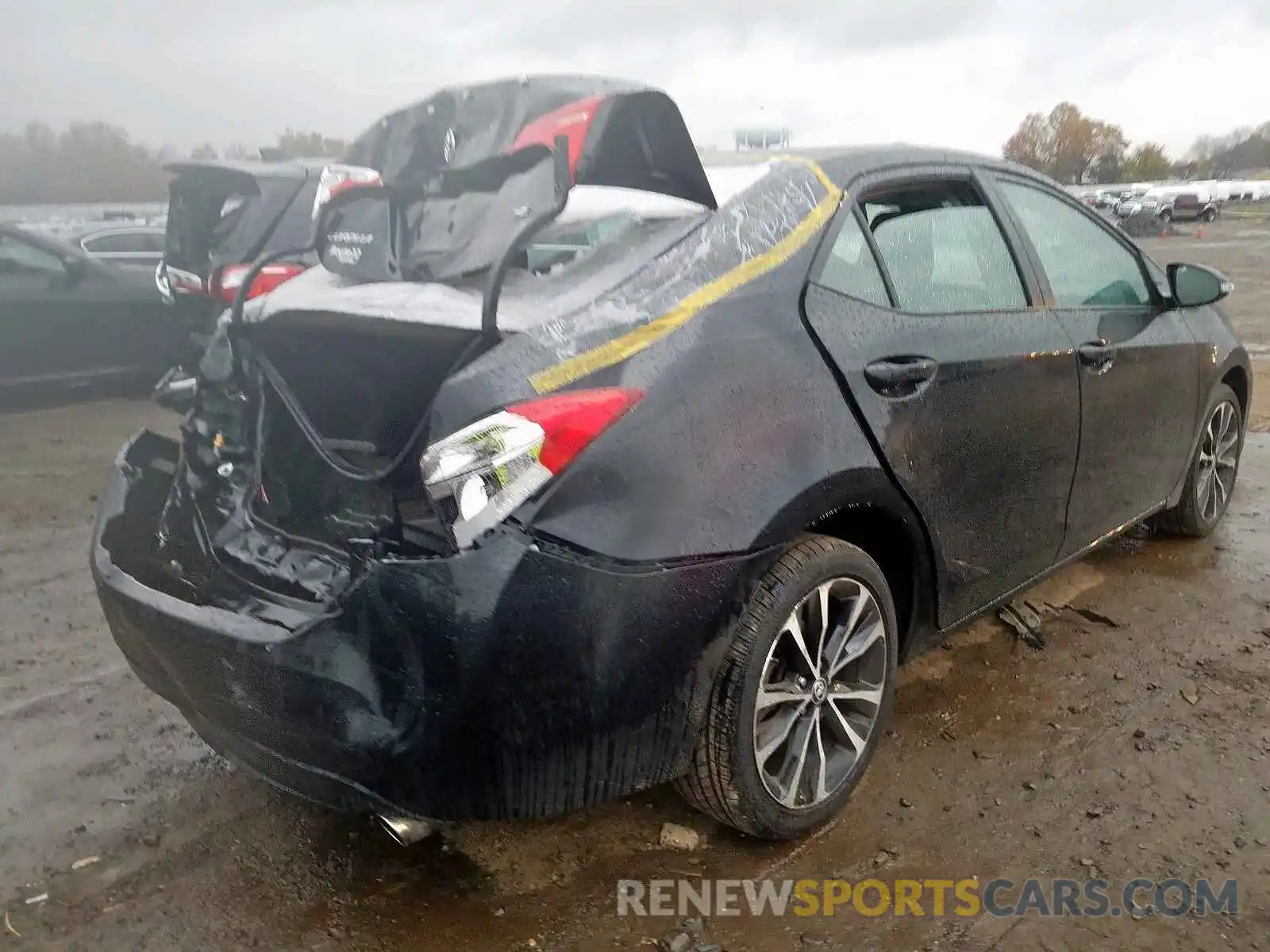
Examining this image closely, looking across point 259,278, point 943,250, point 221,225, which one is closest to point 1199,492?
point 943,250

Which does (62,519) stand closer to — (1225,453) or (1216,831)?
(1216,831)

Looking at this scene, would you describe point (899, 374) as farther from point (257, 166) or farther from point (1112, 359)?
point (257, 166)

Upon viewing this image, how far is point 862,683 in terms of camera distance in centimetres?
247

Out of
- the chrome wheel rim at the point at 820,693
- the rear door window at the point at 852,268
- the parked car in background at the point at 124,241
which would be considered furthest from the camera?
the parked car in background at the point at 124,241

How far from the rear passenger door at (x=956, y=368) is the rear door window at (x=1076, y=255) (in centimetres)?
19

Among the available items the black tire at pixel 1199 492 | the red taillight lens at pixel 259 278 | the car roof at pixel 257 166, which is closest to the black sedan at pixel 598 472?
the black tire at pixel 1199 492

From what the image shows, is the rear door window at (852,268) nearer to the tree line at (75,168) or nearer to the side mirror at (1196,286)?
the side mirror at (1196,286)

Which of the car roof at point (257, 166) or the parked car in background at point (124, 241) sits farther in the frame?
the parked car in background at point (124, 241)

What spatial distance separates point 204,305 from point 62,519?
2266 millimetres

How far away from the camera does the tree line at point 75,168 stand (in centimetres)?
1515

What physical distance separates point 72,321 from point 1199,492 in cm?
770

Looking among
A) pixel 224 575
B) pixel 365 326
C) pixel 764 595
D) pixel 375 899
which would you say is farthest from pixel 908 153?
pixel 375 899

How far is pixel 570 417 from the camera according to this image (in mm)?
1854

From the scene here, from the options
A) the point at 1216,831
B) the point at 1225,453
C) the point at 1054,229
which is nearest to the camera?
the point at 1216,831
